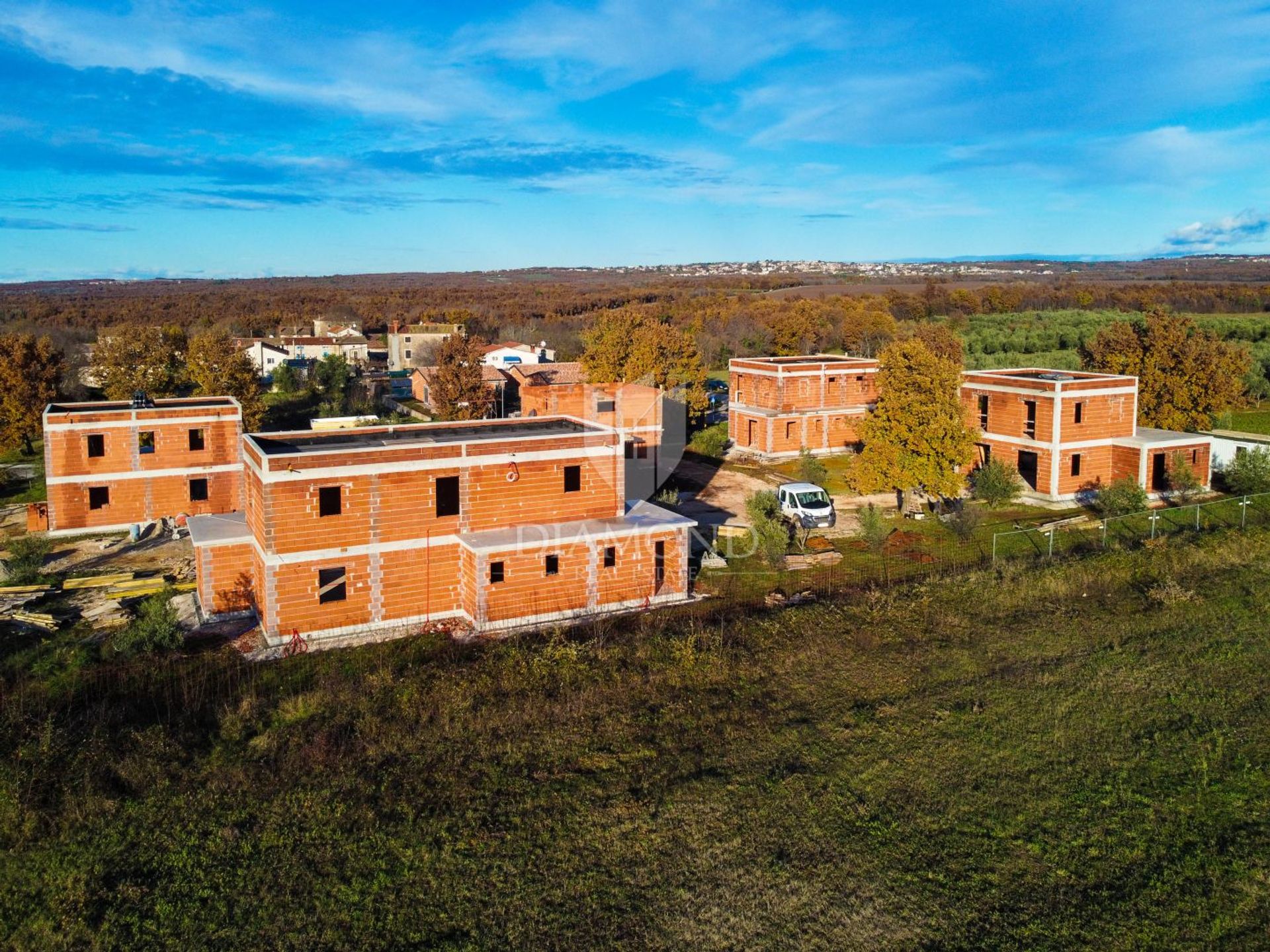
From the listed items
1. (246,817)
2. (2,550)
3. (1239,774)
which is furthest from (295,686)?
(2,550)

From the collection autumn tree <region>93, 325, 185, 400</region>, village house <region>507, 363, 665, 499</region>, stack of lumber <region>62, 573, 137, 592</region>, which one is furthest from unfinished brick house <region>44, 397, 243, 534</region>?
autumn tree <region>93, 325, 185, 400</region>

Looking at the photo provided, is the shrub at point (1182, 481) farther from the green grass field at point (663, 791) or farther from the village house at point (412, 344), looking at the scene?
the village house at point (412, 344)

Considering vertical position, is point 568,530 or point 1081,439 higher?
point 1081,439

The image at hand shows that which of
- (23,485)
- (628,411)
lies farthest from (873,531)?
(23,485)

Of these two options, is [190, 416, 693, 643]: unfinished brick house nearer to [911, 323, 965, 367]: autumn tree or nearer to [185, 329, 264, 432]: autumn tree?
[185, 329, 264, 432]: autumn tree

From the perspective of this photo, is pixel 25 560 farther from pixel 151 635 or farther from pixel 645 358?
pixel 645 358
